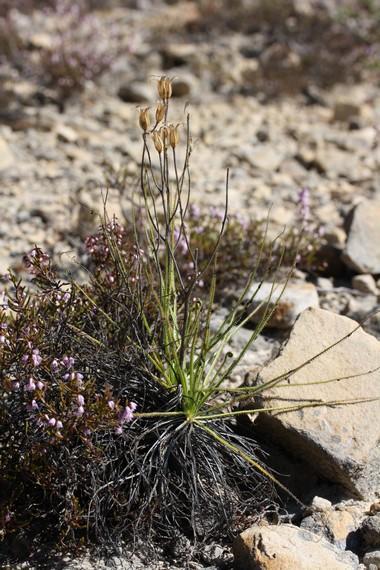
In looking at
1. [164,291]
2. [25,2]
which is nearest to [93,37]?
[25,2]

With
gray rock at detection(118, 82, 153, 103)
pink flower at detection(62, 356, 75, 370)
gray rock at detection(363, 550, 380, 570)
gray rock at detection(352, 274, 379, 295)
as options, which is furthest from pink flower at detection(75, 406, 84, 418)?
gray rock at detection(118, 82, 153, 103)

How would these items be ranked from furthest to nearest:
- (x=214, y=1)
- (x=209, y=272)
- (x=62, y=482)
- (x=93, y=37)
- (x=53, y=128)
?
(x=214, y=1), (x=93, y=37), (x=53, y=128), (x=209, y=272), (x=62, y=482)

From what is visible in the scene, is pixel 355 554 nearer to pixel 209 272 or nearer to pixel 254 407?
pixel 254 407

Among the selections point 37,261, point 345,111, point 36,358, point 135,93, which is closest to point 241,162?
point 135,93

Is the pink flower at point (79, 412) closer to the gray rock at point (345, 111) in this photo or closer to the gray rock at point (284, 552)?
the gray rock at point (284, 552)

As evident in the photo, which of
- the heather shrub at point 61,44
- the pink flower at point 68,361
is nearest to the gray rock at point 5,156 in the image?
the heather shrub at point 61,44

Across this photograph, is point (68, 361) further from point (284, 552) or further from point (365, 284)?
point (365, 284)

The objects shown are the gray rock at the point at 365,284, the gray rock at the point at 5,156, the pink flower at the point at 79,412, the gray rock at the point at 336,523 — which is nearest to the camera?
the pink flower at the point at 79,412
